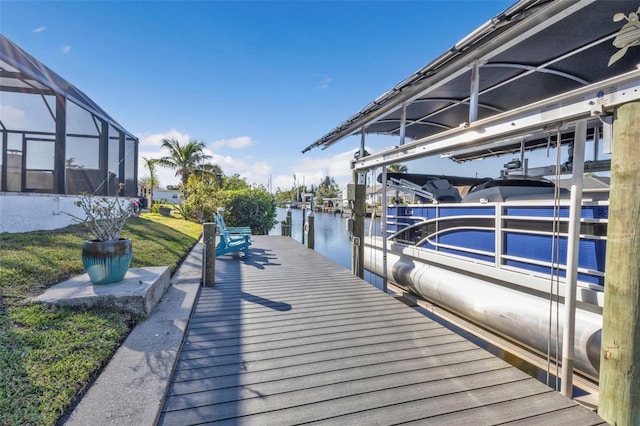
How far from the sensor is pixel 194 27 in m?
8.15

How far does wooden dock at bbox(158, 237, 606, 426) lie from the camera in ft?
6.47

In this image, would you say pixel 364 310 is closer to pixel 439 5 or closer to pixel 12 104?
pixel 439 5

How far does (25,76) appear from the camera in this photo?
5660mm

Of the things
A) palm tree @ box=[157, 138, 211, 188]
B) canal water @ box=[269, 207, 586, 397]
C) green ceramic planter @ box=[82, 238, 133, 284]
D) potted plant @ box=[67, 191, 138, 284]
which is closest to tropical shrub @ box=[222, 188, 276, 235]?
canal water @ box=[269, 207, 586, 397]

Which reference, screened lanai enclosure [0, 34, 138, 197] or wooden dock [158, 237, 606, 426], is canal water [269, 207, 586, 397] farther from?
screened lanai enclosure [0, 34, 138, 197]

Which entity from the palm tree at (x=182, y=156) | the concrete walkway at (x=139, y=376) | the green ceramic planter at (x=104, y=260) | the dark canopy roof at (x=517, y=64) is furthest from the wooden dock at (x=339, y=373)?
the palm tree at (x=182, y=156)

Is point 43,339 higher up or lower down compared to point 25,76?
lower down

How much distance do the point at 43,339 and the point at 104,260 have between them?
1068 mm

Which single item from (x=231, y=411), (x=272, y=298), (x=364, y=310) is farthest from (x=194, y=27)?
(x=231, y=411)

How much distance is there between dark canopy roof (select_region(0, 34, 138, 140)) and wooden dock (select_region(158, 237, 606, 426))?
17.0 ft

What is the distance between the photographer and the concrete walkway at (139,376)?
1.80 metres

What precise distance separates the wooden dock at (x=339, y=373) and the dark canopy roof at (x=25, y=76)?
5.17 meters

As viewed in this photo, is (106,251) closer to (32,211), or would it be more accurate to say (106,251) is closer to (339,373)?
(339,373)

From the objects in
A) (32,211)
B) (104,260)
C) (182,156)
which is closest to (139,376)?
(104,260)
